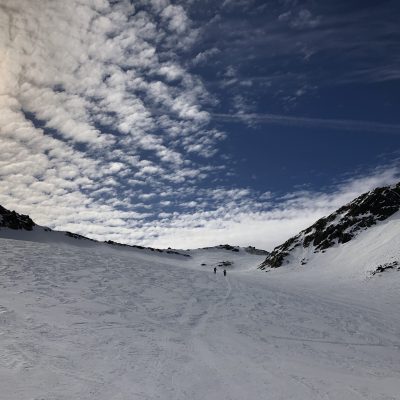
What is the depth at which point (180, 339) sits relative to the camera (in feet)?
50.6

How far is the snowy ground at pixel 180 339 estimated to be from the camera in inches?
412

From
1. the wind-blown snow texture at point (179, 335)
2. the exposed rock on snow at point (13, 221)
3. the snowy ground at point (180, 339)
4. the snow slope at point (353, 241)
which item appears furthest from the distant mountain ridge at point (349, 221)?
the exposed rock on snow at point (13, 221)

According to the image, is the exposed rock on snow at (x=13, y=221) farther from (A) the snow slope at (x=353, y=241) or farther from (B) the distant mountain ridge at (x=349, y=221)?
(B) the distant mountain ridge at (x=349, y=221)

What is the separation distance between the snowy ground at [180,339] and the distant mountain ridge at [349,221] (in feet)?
78.7

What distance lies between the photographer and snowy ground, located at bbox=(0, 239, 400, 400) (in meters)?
10.5

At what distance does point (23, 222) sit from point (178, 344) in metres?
55.6

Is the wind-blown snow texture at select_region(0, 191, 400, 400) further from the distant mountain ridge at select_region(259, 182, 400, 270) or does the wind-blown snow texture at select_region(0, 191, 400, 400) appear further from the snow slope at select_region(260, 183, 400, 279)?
the distant mountain ridge at select_region(259, 182, 400, 270)

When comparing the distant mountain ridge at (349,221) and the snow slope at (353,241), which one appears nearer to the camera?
the snow slope at (353,241)

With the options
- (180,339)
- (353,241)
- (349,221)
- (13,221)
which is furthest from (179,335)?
(13,221)

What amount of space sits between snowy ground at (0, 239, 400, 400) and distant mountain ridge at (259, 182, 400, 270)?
78.7 ft

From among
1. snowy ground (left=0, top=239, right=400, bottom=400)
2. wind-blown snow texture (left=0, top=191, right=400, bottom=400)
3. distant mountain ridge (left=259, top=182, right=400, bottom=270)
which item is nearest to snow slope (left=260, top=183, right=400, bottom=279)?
distant mountain ridge (left=259, top=182, right=400, bottom=270)

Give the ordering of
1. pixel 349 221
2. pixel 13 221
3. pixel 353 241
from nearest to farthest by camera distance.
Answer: pixel 353 241 < pixel 349 221 < pixel 13 221

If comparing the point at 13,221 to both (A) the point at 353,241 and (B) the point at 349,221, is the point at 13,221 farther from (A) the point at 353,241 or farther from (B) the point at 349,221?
(B) the point at 349,221

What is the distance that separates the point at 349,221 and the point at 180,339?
46224 millimetres
